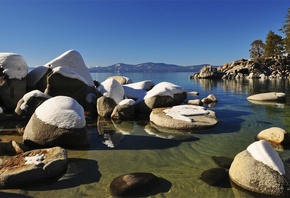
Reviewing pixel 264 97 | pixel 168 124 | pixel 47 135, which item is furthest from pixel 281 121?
pixel 47 135

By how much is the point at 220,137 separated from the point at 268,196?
5252 millimetres

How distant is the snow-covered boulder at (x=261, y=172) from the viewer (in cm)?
608

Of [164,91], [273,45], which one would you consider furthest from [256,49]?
[164,91]

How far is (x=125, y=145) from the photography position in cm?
1037

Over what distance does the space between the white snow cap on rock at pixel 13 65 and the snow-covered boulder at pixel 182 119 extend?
9.74m

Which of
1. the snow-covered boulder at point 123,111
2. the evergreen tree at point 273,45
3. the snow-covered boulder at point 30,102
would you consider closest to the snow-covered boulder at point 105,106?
the snow-covered boulder at point 123,111

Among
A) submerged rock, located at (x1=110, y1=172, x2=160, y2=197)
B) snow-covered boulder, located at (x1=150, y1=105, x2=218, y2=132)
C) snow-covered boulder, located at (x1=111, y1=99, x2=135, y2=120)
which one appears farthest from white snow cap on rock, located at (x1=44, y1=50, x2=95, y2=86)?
submerged rock, located at (x1=110, y1=172, x2=160, y2=197)

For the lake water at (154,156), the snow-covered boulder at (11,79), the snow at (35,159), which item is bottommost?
the lake water at (154,156)

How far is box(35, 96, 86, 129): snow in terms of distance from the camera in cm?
963

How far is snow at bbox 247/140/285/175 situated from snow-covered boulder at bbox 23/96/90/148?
20.5 feet

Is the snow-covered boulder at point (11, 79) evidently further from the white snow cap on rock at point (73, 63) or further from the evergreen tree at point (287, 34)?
the evergreen tree at point (287, 34)

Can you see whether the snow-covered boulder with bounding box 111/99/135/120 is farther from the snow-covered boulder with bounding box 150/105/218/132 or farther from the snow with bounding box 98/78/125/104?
the snow-covered boulder with bounding box 150/105/218/132

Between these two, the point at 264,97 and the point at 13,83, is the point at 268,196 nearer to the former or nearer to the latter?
the point at 13,83

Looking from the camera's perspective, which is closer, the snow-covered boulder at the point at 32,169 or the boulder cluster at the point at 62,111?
the snow-covered boulder at the point at 32,169
